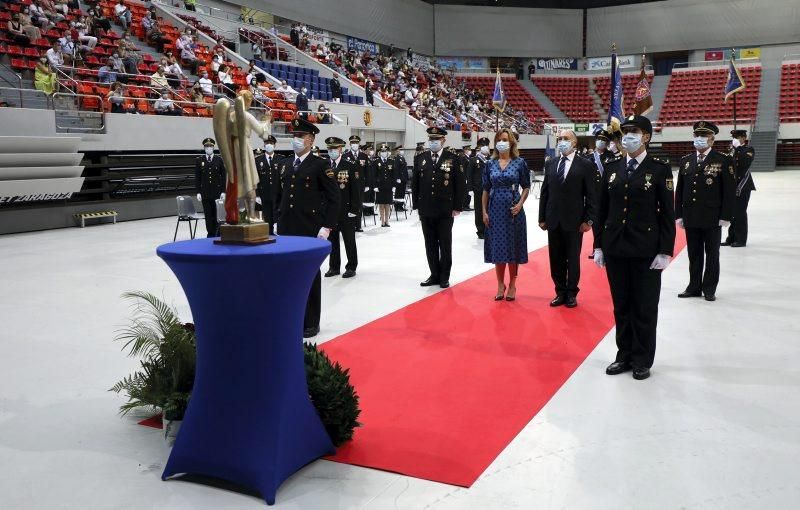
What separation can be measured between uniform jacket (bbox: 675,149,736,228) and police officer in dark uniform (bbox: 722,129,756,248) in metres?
2.79

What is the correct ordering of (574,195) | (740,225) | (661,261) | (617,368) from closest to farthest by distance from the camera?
(661,261)
(617,368)
(574,195)
(740,225)

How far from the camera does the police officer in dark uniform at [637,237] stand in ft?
13.3

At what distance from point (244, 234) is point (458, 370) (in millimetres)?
2031

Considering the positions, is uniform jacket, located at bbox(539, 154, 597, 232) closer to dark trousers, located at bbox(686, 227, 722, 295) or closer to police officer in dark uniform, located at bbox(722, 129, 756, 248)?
dark trousers, located at bbox(686, 227, 722, 295)

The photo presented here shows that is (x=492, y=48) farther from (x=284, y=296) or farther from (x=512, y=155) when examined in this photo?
(x=284, y=296)

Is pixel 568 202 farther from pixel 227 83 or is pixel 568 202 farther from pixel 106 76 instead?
pixel 227 83

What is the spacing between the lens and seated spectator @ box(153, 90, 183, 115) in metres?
14.5

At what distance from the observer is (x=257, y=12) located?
84.6ft

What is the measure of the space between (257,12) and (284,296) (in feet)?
83.1

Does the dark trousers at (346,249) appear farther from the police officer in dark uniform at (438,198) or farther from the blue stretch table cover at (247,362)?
the blue stretch table cover at (247,362)

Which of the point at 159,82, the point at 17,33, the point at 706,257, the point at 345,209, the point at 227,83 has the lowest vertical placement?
the point at 706,257

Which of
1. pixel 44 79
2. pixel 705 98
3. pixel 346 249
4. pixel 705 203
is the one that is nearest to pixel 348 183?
pixel 346 249

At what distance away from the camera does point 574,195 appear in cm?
594

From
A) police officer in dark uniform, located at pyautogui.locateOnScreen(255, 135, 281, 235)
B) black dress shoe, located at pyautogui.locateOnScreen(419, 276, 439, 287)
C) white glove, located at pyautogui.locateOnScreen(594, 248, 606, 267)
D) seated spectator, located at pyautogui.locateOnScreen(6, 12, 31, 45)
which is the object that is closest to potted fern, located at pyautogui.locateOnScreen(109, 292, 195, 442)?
white glove, located at pyautogui.locateOnScreen(594, 248, 606, 267)
